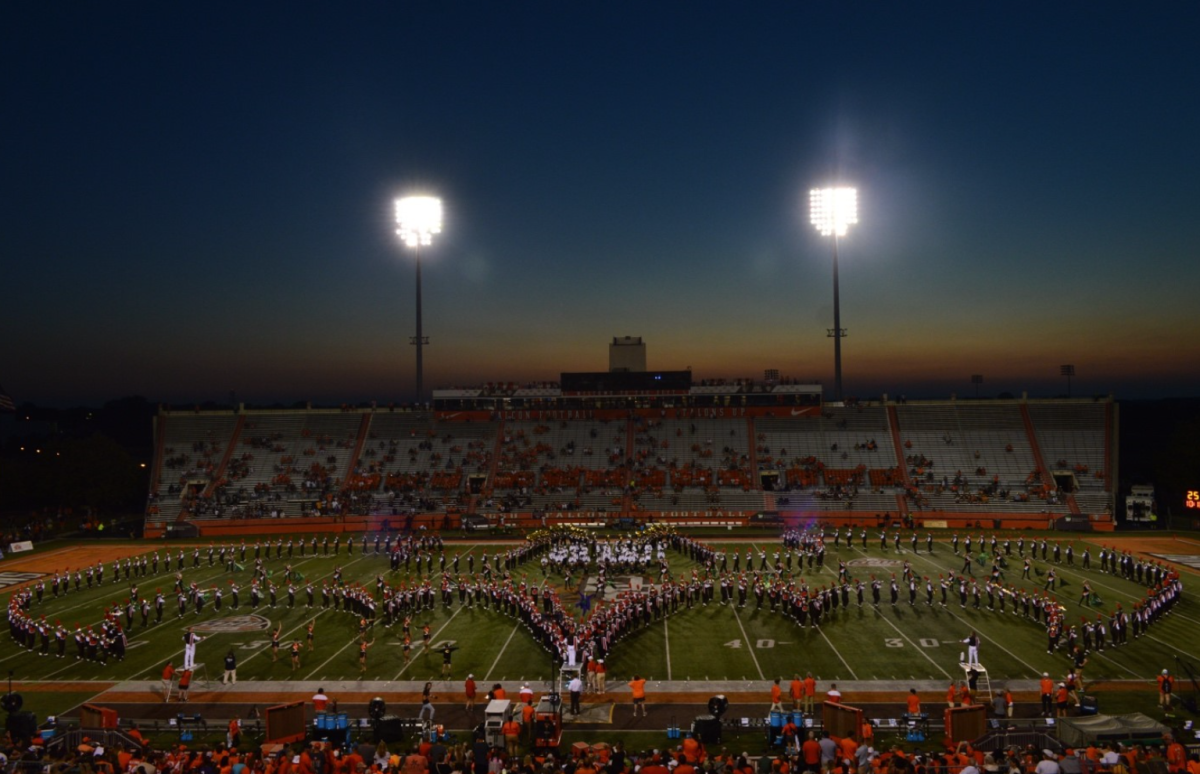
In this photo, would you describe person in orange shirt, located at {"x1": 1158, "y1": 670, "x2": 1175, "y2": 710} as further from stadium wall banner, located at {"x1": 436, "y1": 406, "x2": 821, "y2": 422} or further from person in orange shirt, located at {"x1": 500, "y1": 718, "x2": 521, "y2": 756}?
stadium wall banner, located at {"x1": 436, "y1": 406, "x2": 821, "y2": 422}

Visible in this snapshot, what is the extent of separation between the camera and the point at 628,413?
56344 mm

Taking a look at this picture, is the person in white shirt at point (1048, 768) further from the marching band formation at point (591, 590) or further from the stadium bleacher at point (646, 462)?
the stadium bleacher at point (646, 462)

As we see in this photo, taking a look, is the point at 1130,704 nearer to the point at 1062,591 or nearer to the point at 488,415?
the point at 1062,591

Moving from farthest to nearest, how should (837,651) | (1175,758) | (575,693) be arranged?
1. (837,651)
2. (575,693)
3. (1175,758)

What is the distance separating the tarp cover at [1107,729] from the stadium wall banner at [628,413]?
1670 inches

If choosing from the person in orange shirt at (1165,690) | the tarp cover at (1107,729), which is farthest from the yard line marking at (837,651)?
the person in orange shirt at (1165,690)

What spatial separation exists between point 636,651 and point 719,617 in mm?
4180

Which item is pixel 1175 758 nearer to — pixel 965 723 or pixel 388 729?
pixel 965 723

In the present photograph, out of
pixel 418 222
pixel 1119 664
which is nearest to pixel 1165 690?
pixel 1119 664

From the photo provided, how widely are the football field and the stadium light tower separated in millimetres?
23798

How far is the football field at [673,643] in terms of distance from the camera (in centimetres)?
1886

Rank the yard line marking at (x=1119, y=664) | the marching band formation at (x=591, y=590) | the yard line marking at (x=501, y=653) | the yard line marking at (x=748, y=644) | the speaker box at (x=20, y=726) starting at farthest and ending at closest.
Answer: the marching band formation at (x=591, y=590)
the yard line marking at (x=501, y=653)
the yard line marking at (x=748, y=644)
the yard line marking at (x=1119, y=664)
the speaker box at (x=20, y=726)

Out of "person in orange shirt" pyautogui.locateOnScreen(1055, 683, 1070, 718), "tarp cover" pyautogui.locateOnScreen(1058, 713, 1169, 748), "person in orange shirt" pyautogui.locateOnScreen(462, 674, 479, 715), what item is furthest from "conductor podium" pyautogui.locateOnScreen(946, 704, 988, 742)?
"person in orange shirt" pyautogui.locateOnScreen(462, 674, 479, 715)

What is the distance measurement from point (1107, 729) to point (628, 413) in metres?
44.7
